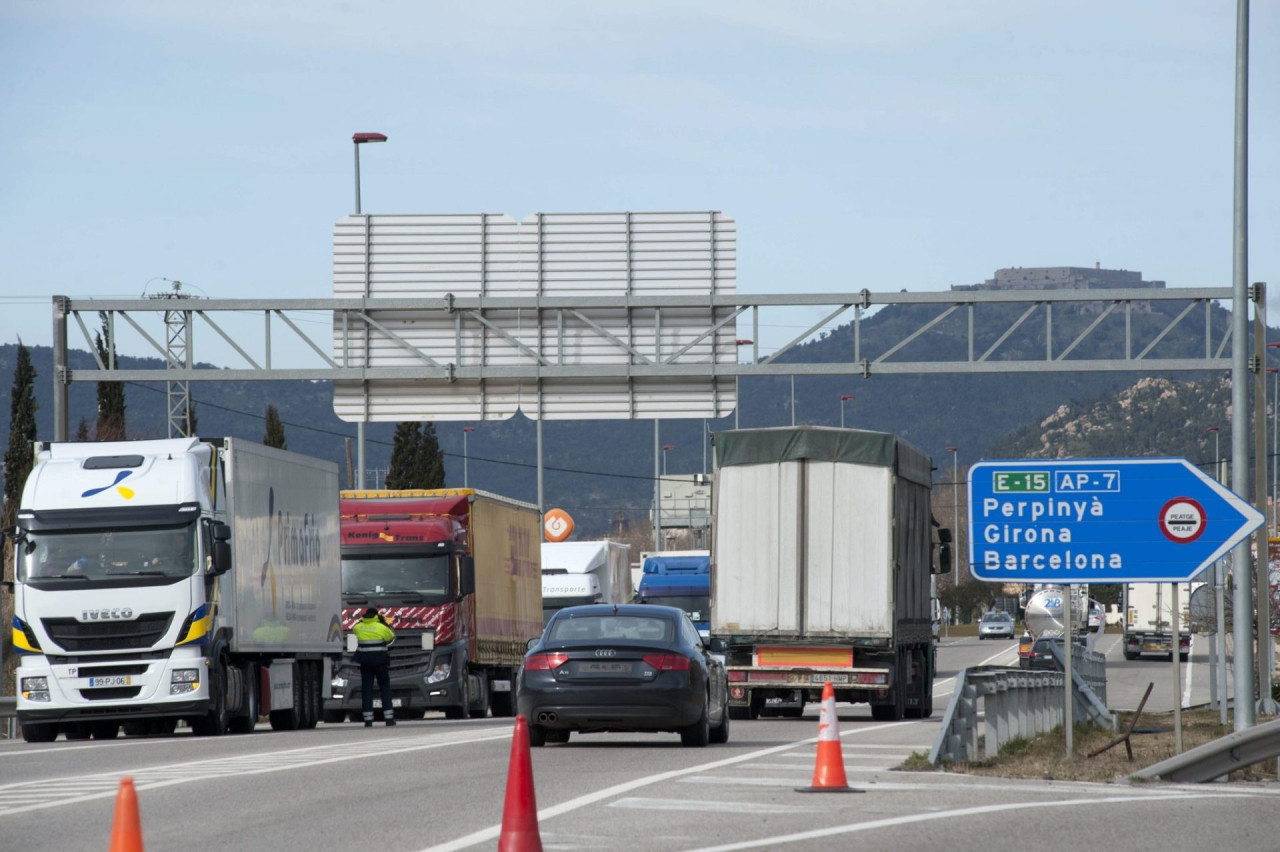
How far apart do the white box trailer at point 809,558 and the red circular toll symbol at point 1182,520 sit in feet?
33.2

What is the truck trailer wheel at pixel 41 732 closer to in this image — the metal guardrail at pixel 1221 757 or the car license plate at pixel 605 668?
the car license plate at pixel 605 668

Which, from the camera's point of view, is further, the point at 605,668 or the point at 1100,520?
the point at 605,668

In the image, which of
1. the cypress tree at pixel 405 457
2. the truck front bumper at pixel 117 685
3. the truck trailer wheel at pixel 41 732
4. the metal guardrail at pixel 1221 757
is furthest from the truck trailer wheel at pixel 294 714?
the cypress tree at pixel 405 457

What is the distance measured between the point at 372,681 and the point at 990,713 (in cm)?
1251

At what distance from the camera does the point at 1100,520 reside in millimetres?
17250

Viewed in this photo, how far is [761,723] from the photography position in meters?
28.0

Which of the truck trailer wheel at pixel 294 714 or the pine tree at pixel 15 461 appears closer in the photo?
the truck trailer wheel at pixel 294 714

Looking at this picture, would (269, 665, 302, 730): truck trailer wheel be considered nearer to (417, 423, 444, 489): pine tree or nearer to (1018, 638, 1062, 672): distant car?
(1018, 638, 1062, 672): distant car

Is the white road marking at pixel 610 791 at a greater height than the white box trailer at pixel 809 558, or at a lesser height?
lesser

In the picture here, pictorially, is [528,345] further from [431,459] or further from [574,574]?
[431,459]

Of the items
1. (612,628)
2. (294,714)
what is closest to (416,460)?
(294,714)

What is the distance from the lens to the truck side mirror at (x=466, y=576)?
31.0 metres

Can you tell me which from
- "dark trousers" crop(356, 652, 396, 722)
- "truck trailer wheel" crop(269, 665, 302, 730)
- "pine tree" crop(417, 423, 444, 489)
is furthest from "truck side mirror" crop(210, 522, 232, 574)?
"pine tree" crop(417, 423, 444, 489)

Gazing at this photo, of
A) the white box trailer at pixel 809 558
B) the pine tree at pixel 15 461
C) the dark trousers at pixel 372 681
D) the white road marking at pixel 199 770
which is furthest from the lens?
the pine tree at pixel 15 461
